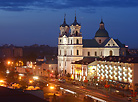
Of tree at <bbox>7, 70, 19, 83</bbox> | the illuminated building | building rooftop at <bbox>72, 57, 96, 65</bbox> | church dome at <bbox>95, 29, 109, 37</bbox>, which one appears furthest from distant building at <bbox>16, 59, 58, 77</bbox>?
the illuminated building

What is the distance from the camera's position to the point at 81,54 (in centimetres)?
10069

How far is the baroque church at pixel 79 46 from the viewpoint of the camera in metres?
100

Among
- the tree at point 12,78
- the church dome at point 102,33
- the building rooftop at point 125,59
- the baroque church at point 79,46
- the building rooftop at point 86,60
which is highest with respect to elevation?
the church dome at point 102,33

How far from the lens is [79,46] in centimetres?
10050

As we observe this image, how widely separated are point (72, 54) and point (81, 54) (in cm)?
223

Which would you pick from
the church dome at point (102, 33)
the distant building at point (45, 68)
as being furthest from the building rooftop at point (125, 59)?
the distant building at point (45, 68)

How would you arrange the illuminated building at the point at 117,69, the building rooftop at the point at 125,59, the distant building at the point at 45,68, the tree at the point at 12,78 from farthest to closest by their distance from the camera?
the distant building at the point at 45,68, the tree at the point at 12,78, the building rooftop at the point at 125,59, the illuminated building at the point at 117,69

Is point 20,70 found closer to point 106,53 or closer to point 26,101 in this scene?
point 106,53

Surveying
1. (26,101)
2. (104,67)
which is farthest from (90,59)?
(26,101)

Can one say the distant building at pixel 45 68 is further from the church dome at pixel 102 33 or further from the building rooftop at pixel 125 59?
the building rooftop at pixel 125 59

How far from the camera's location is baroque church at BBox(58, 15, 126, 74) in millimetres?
100312

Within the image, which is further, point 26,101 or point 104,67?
point 104,67

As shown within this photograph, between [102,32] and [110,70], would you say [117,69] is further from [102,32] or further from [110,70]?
[102,32]

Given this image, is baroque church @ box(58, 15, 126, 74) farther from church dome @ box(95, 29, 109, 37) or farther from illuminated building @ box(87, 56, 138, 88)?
illuminated building @ box(87, 56, 138, 88)
